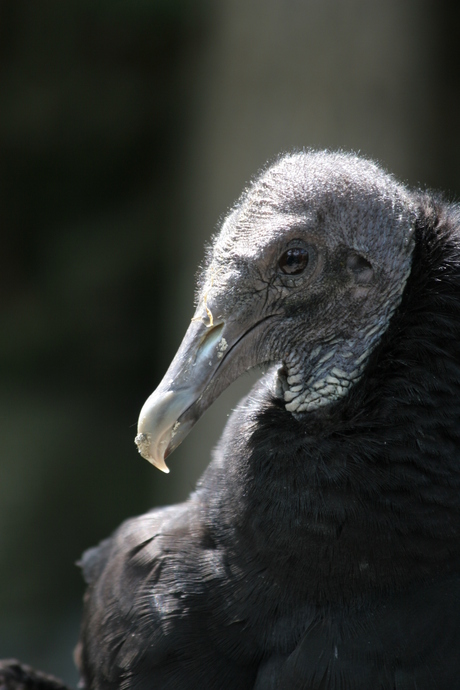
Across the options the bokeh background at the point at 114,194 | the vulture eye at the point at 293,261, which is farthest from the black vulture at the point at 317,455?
the bokeh background at the point at 114,194

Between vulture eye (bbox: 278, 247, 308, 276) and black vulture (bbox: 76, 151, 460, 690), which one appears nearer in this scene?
black vulture (bbox: 76, 151, 460, 690)

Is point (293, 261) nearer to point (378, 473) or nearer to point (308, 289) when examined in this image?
point (308, 289)

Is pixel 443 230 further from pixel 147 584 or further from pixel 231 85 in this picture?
pixel 231 85

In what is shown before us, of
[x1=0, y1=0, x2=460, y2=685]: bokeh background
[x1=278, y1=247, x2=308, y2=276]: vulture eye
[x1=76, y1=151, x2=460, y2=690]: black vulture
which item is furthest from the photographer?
[x1=0, y1=0, x2=460, y2=685]: bokeh background

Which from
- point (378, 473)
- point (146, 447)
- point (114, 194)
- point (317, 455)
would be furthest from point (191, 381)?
point (114, 194)

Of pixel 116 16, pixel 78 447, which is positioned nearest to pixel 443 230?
pixel 116 16

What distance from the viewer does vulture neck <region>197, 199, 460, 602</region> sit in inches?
67.3

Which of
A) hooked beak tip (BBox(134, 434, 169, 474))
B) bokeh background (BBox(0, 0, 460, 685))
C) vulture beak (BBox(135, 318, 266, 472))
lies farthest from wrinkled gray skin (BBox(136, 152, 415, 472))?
bokeh background (BBox(0, 0, 460, 685))

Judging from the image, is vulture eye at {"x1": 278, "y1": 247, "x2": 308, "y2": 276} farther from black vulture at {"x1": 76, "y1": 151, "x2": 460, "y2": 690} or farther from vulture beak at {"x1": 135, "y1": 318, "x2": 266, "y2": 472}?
vulture beak at {"x1": 135, "y1": 318, "x2": 266, "y2": 472}

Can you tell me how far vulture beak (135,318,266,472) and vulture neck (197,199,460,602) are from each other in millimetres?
178

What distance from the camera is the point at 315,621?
174 centimetres

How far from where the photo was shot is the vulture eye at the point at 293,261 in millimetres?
1844

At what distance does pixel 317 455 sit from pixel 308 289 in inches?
14.6

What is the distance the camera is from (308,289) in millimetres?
1868
